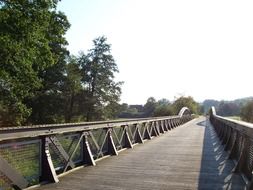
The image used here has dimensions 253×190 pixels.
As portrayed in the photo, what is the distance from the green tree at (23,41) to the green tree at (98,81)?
32654 mm

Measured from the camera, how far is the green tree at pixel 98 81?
202ft

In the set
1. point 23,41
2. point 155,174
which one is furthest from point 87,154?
point 23,41

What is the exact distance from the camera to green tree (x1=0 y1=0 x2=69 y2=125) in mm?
23067

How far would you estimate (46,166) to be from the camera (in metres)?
7.77

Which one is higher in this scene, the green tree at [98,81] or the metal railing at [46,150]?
the green tree at [98,81]

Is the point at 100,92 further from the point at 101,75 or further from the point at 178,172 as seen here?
the point at 178,172

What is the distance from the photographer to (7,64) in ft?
77.8

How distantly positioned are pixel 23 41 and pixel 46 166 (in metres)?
17.3

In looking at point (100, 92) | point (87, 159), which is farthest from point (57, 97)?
point (87, 159)

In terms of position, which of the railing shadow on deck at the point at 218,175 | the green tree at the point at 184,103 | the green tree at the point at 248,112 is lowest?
the railing shadow on deck at the point at 218,175

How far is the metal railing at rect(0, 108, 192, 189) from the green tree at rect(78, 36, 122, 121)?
49.7 meters

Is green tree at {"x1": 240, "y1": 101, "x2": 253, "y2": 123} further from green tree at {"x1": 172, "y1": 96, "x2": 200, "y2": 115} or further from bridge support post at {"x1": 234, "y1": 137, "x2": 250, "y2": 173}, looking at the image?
bridge support post at {"x1": 234, "y1": 137, "x2": 250, "y2": 173}

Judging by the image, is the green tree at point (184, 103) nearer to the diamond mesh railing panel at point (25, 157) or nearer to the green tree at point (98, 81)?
the green tree at point (98, 81)

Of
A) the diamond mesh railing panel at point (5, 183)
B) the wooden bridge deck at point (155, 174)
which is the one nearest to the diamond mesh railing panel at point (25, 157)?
the diamond mesh railing panel at point (5, 183)
